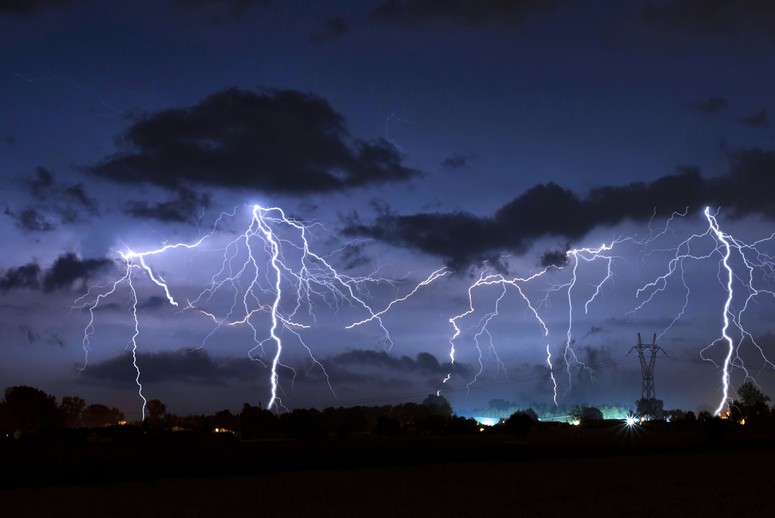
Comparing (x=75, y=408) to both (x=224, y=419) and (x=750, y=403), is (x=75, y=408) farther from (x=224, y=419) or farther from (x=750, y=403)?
(x=750, y=403)

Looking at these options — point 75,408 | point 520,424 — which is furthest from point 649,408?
point 75,408

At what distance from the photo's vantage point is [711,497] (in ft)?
74.5

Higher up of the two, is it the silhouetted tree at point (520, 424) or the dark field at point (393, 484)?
the silhouetted tree at point (520, 424)

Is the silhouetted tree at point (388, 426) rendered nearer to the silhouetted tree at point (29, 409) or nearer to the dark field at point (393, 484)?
the dark field at point (393, 484)

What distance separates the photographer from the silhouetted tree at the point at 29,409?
125 m

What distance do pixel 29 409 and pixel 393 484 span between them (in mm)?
113240

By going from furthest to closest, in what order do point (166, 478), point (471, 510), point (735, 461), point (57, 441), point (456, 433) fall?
1. point (456, 433)
2. point (57, 441)
3. point (735, 461)
4. point (166, 478)
5. point (471, 510)

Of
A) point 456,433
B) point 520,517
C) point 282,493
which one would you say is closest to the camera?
point 520,517

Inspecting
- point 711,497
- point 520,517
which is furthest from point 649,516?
point 711,497

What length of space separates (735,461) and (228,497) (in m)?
23.7

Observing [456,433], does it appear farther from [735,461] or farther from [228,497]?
[228,497]

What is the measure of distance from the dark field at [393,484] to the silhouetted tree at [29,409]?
95097mm

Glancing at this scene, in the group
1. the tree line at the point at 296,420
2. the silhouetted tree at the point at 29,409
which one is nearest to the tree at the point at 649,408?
the tree line at the point at 296,420

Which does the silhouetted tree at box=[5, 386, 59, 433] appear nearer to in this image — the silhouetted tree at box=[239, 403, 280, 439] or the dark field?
the silhouetted tree at box=[239, 403, 280, 439]
